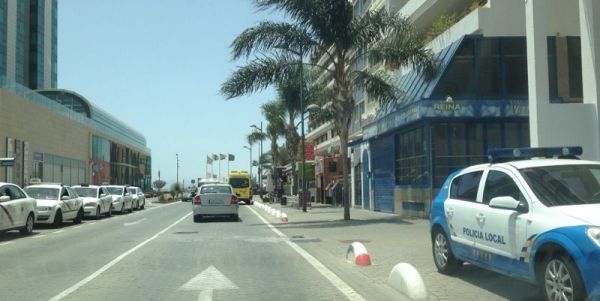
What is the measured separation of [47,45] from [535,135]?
76.9m

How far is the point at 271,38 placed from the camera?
22.8 m

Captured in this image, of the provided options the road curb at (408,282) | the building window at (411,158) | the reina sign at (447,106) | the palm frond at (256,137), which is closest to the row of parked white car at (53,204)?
the road curb at (408,282)

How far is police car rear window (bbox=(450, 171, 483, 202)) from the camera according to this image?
8844mm

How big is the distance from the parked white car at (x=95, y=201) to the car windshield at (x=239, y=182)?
20631 mm

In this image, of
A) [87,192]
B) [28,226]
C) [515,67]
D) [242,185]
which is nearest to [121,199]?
[87,192]

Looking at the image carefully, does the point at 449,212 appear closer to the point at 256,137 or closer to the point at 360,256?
the point at 360,256

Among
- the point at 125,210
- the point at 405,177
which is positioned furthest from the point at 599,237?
the point at 125,210

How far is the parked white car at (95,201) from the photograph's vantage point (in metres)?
28.0

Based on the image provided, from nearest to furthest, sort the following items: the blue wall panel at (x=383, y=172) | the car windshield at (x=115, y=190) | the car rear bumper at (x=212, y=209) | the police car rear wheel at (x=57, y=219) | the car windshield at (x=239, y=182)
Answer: the police car rear wheel at (x=57, y=219) < the car rear bumper at (x=212, y=209) < the blue wall panel at (x=383, y=172) < the car windshield at (x=115, y=190) < the car windshield at (x=239, y=182)

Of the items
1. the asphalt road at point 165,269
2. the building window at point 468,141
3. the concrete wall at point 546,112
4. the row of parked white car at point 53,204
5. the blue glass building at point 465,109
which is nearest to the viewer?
the asphalt road at point 165,269

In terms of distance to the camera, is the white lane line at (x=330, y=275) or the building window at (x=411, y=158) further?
the building window at (x=411, y=158)

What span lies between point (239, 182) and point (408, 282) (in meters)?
44.3

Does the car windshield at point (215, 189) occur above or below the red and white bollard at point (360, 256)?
above

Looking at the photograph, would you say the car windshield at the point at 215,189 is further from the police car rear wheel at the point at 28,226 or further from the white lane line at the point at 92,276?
the white lane line at the point at 92,276
